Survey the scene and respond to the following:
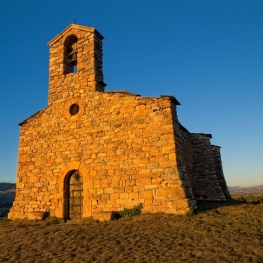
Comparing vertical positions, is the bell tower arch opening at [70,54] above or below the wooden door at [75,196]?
above

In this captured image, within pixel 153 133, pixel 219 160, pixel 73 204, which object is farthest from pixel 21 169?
pixel 219 160

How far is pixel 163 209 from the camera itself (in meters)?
7.24

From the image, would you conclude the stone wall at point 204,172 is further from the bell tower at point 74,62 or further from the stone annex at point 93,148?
the bell tower at point 74,62

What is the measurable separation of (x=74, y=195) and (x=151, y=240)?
4727 mm

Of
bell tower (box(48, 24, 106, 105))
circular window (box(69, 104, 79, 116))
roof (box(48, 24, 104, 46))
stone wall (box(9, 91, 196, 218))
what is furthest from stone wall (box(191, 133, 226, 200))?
roof (box(48, 24, 104, 46))

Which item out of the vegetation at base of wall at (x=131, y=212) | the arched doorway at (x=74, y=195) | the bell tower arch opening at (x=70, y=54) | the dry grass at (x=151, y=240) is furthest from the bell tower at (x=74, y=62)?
the dry grass at (x=151, y=240)

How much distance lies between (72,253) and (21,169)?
629 centimetres

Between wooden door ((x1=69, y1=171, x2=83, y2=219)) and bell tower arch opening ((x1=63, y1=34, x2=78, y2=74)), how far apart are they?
459 cm

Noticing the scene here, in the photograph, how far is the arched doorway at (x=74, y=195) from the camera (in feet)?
29.1

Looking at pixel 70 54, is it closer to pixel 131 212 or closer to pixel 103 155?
pixel 103 155

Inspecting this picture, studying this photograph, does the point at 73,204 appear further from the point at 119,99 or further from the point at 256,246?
the point at 256,246

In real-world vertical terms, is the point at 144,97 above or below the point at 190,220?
above

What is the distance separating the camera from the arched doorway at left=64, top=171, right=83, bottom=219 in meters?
8.88

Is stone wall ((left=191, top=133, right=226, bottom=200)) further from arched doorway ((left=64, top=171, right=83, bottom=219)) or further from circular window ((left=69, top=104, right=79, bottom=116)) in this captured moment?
circular window ((left=69, top=104, right=79, bottom=116))
